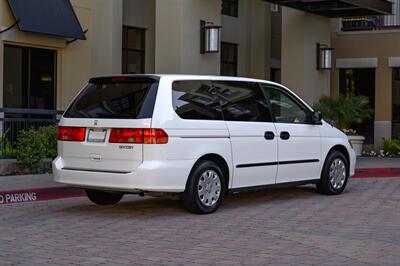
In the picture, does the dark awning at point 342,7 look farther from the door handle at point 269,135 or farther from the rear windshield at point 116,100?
the rear windshield at point 116,100

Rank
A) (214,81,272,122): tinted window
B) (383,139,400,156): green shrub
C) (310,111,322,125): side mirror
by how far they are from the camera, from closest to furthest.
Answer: (214,81,272,122): tinted window, (310,111,322,125): side mirror, (383,139,400,156): green shrub

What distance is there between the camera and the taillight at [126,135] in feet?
29.5

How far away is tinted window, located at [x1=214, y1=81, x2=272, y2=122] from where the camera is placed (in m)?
10.0

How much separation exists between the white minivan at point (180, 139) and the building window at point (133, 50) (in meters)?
9.43

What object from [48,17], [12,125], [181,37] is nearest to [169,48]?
[181,37]

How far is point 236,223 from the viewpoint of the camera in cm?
918

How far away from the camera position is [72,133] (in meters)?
9.62

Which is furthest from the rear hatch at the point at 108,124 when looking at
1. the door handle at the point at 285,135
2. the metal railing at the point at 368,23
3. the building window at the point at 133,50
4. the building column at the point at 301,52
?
the metal railing at the point at 368,23

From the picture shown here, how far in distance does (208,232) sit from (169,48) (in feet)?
27.9

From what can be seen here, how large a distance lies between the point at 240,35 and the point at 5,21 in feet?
29.4

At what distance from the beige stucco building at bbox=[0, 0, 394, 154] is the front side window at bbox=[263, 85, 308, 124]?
5.46 meters

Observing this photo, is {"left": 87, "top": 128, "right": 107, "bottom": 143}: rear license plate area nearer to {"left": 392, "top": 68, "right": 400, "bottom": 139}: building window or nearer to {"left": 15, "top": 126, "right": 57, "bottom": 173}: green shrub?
{"left": 15, "top": 126, "right": 57, "bottom": 173}: green shrub

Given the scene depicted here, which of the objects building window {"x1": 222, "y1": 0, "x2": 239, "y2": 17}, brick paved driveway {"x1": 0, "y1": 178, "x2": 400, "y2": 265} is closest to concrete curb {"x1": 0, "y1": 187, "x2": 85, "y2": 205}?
brick paved driveway {"x1": 0, "y1": 178, "x2": 400, "y2": 265}

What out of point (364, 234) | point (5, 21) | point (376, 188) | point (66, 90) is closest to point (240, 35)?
point (66, 90)
